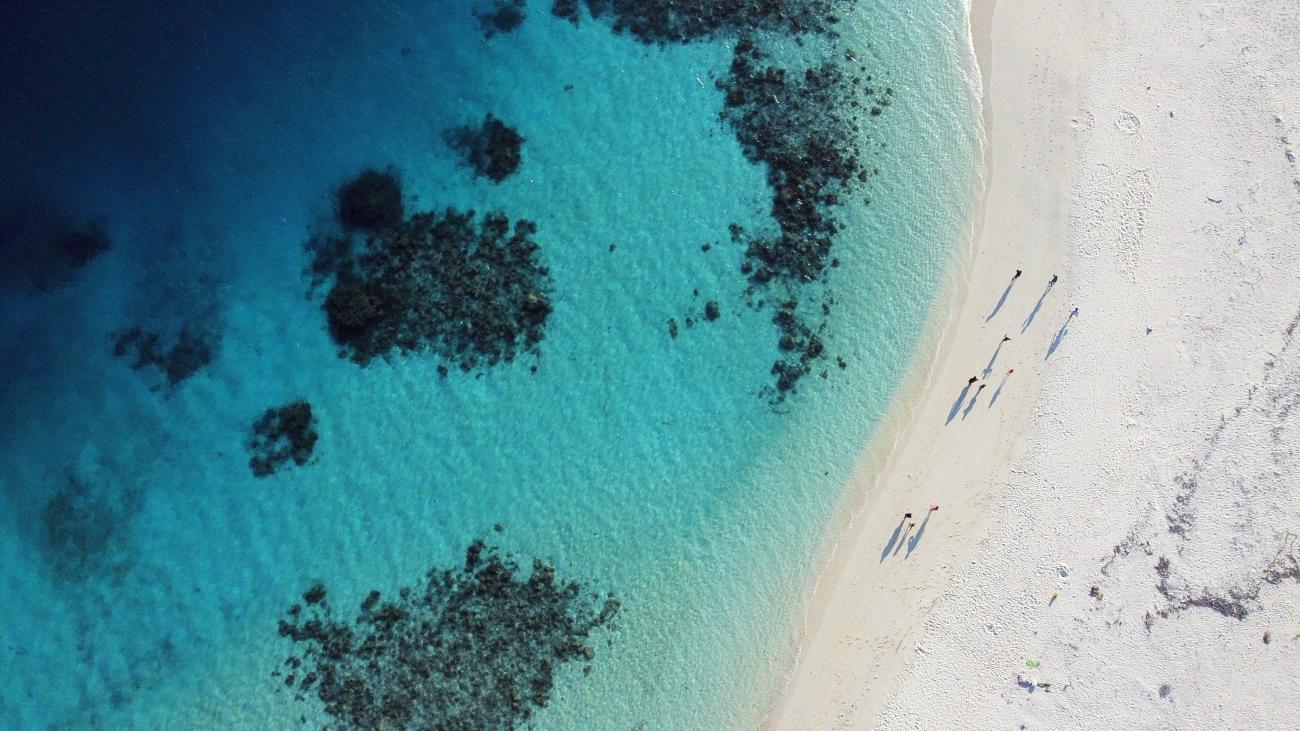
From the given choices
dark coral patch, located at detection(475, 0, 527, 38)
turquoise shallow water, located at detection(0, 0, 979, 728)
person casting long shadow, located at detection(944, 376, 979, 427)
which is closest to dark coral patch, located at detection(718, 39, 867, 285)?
turquoise shallow water, located at detection(0, 0, 979, 728)

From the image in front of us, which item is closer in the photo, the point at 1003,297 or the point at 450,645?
the point at 450,645

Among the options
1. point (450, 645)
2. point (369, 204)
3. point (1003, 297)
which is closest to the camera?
point (450, 645)

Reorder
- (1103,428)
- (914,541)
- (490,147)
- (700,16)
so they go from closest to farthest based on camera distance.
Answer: (914,541) → (1103,428) → (490,147) → (700,16)

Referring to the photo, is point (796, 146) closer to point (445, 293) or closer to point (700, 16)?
point (700, 16)

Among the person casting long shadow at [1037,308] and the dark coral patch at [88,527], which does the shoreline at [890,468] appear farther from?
the dark coral patch at [88,527]

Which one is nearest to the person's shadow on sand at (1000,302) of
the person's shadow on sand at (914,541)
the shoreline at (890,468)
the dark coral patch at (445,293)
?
the shoreline at (890,468)

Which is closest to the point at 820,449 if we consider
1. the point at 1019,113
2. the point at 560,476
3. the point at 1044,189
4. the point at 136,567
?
the point at 560,476

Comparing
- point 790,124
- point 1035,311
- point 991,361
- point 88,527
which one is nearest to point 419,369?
point 88,527

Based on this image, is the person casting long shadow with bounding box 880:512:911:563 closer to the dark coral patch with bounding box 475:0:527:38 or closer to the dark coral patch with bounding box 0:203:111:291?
the dark coral patch with bounding box 475:0:527:38
